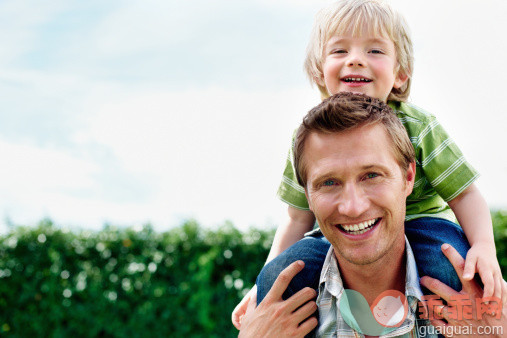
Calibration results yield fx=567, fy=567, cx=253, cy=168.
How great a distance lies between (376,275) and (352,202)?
53 cm

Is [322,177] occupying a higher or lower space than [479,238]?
higher

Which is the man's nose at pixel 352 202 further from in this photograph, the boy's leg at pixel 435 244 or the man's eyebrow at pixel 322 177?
the boy's leg at pixel 435 244

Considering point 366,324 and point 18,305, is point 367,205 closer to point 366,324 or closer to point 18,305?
point 366,324

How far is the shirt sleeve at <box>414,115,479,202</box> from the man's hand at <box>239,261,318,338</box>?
841 mm

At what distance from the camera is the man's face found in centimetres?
271

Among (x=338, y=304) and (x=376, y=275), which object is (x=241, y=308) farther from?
(x=376, y=275)

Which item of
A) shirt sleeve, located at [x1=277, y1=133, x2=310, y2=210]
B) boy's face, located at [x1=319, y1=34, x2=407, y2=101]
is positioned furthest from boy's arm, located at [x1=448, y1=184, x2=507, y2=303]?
shirt sleeve, located at [x1=277, y1=133, x2=310, y2=210]

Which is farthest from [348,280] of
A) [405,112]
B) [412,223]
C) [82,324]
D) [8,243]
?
[8,243]

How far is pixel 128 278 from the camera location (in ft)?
23.9

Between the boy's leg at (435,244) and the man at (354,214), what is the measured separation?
2.1 inches

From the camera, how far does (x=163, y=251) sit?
7.23 m

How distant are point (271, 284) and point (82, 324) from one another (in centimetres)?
504

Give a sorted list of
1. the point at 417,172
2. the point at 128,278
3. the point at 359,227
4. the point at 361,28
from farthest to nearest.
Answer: the point at 128,278 → the point at 361,28 → the point at 417,172 → the point at 359,227

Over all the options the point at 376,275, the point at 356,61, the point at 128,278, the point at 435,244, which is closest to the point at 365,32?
the point at 356,61
